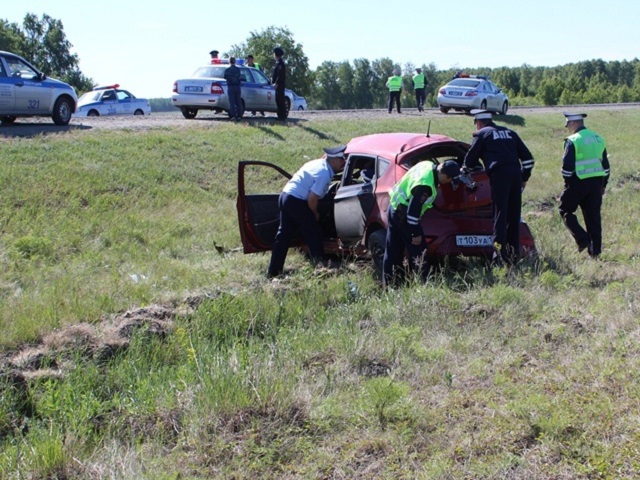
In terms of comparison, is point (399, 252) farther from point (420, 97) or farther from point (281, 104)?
point (420, 97)

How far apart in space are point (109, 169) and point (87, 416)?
8.71 m

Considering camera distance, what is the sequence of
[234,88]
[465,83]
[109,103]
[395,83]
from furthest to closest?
[465,83] → [109,103] → [395,83] → [234,88]

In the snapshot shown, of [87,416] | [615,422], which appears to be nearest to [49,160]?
[87,416]

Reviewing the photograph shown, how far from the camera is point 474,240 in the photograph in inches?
296

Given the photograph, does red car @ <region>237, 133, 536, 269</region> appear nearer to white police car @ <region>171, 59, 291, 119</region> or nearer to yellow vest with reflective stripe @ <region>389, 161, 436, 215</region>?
yellow vest with reflective stripe @ <region>389, 161, 436, 215</region>

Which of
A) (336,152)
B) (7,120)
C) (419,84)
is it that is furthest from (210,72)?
(336,152)

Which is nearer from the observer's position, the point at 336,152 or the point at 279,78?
the point at 336,152

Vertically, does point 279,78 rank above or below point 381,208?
above

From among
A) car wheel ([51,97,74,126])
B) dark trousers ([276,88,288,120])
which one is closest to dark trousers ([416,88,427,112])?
dark trousers ([276,88,288,120])

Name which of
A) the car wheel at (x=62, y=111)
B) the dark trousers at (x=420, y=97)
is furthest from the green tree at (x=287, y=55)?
the car wheel at (x=62, y=111)

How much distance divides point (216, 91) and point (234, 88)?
5.18 ft

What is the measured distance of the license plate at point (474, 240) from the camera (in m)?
7.48

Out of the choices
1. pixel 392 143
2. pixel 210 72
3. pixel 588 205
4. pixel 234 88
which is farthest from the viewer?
pixel 210 72

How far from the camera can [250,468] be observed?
383 centimetres
